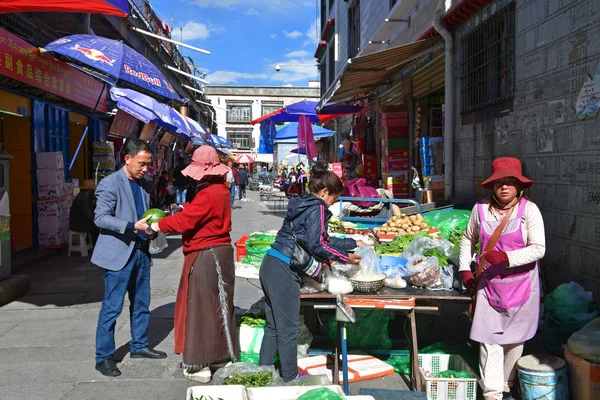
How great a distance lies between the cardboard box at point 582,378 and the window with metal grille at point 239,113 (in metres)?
57.6

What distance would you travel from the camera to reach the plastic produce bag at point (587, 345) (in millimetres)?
3547

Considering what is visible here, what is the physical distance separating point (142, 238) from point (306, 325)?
1.81 m

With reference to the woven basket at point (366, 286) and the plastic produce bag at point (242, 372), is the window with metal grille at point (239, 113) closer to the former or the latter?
the woven basket at point (366, 286)

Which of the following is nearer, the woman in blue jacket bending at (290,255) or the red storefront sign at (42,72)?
the woman in blue jacket bending at (290,255)

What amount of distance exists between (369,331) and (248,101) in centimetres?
5627

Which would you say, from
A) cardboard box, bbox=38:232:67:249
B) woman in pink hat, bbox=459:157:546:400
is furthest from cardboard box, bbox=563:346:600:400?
cardboard box, bbox=38:232:67:249

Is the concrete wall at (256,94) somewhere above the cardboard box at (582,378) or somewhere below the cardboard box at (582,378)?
above

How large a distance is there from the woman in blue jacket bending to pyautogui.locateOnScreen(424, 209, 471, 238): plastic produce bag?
318 cm

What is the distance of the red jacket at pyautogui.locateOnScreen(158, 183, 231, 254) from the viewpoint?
4.05m

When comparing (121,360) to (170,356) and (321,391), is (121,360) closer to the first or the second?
(170,356)

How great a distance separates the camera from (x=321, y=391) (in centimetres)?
301

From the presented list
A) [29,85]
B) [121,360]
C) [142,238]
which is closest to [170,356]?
[121,360]

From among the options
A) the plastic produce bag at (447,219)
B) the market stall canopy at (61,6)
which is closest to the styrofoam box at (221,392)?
the plastic produce bag at (447,219)

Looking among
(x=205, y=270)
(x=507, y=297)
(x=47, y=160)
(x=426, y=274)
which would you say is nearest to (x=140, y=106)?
(x=47, y=160)
